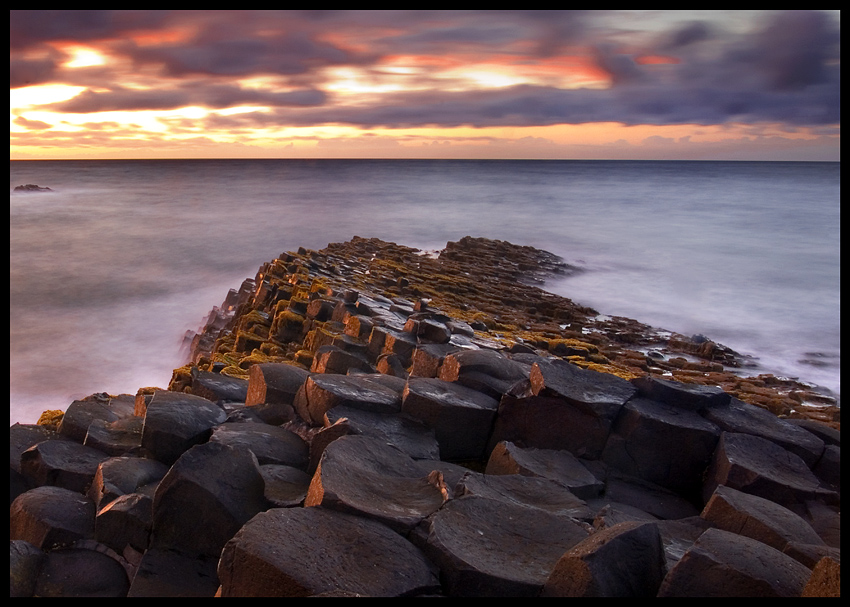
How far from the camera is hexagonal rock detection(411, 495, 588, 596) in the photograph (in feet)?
9.73

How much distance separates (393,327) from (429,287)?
6.10 metres

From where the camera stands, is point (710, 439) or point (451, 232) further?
point (451, 232)

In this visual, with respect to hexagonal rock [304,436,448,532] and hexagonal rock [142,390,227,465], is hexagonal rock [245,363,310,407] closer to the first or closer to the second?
hexagonal rock [142,390,227,465]

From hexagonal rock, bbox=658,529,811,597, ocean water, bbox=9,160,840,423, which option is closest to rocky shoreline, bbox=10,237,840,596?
hexagonal rock, bbox=658,529,811,597

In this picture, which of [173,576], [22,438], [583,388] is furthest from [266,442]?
[583,388]

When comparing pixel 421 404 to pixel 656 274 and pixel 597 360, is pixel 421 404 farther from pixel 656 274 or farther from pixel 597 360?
pixel 656 274

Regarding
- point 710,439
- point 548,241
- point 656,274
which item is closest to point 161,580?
point 710,439

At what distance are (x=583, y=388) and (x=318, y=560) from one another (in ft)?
9.93

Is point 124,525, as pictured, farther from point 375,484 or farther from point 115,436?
point 375,484

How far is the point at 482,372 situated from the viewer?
18.7 ft

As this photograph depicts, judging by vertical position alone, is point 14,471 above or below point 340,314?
below

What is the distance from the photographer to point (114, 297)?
1877 centimetres

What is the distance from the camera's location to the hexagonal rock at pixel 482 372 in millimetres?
5527
